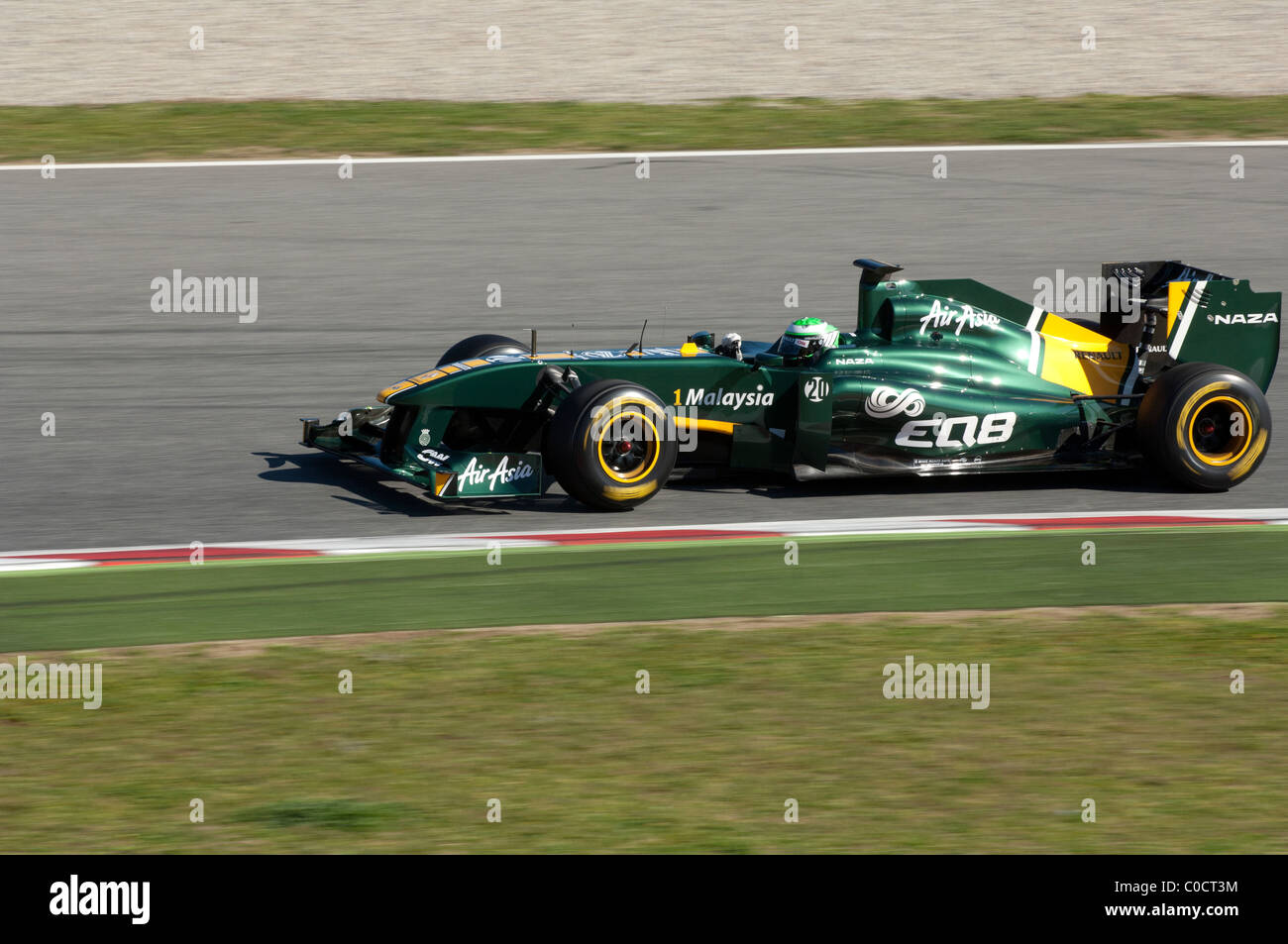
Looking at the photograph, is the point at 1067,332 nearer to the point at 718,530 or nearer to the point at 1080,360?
the point at 1080,360

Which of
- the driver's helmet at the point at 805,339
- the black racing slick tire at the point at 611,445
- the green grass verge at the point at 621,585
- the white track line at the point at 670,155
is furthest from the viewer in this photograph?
the white track line at the point at 670,155

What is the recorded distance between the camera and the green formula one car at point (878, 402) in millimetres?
9344

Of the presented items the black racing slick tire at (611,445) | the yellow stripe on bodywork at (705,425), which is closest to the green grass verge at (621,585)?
the black racing slick tire at (611,445)

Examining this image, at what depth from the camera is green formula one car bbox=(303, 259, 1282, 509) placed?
9344 millimetres

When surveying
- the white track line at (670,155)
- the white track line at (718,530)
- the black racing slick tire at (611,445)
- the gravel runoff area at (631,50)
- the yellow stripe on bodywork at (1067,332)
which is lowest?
the white track line at (718,530)

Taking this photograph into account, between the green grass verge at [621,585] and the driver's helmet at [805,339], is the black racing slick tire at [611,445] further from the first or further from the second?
the driver's helmet at [805,339]

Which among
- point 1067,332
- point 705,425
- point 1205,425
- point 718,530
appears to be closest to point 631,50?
point 1067,332

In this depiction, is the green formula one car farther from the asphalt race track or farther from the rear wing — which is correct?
the asphalt race track

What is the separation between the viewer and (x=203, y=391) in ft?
39.3

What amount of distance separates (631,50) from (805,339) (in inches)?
519

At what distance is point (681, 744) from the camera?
632 centimetres

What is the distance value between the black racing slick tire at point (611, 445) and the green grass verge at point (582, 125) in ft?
31.4

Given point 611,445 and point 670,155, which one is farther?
point 670,155

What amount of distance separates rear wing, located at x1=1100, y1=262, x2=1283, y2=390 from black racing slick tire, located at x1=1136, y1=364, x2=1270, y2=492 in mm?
389
